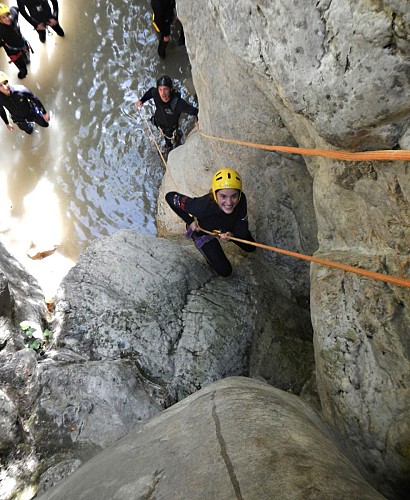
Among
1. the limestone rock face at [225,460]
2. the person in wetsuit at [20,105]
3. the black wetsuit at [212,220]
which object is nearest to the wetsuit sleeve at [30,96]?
the person in wetsuit at [20,105]

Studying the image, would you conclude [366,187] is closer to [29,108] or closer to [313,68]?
[313,68]

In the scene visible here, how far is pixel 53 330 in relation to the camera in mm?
4043

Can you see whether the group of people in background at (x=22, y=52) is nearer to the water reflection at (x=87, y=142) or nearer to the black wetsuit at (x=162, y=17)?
the water reflection at (x=87, y=142)

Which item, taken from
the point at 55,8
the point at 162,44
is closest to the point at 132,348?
the point at 162,44

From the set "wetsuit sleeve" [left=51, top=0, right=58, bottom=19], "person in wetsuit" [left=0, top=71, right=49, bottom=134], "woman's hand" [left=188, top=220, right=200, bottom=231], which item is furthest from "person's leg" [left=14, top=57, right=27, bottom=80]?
"woman's hand" [left=188, top=220, right=200, bottom=231]

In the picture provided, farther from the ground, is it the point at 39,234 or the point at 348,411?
the point at 39,234

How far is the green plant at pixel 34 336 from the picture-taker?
3.85 meters

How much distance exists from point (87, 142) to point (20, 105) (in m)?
1.33

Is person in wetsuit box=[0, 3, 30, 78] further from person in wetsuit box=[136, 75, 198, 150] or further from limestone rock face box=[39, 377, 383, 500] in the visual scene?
limestone rock face box=[39, 377, 383, 500]

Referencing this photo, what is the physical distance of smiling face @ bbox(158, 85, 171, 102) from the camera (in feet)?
19.8

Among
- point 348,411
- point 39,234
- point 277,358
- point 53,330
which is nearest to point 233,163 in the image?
point 277,358

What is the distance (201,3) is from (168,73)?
139 inches

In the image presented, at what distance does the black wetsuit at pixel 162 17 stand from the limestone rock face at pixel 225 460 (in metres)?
7.12

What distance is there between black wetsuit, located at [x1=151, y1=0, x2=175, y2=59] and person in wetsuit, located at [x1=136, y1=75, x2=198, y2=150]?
167 cm
